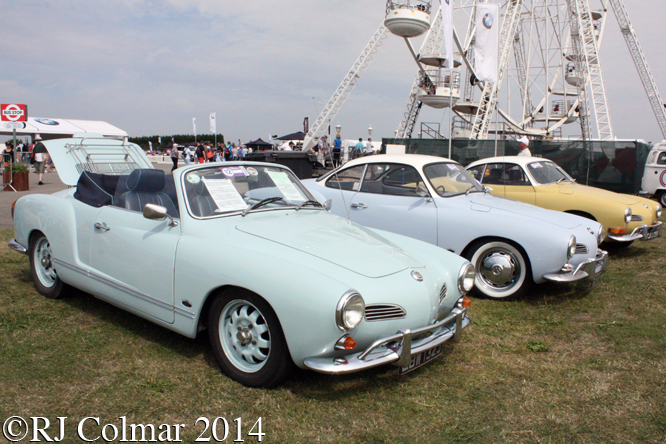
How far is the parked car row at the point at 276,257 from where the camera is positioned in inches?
111

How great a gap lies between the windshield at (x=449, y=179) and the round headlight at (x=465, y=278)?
7.49ft

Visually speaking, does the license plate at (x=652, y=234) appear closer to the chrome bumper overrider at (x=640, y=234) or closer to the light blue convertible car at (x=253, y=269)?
the chrome bumper overrider at (x=640, y=234)

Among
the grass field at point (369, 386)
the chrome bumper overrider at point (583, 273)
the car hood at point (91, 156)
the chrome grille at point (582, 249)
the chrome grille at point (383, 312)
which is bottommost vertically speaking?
the grass field at point (369, 386)

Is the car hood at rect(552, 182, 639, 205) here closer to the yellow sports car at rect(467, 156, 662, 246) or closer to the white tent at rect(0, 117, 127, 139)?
the yellow sports car at rect(467, 156, 662, 246)

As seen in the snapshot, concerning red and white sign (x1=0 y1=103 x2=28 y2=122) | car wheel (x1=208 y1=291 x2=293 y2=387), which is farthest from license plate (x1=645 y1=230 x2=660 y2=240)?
red and white sign (x1=0 y1=103 x2=28 y2=122)

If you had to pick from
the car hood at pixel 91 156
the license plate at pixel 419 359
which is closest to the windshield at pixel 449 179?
the license plate at pixel 419 359

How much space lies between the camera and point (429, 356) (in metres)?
3.16

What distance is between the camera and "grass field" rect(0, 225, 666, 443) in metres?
2.74

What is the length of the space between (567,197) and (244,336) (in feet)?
20.5

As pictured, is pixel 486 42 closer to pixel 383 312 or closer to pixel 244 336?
pixel 383 312

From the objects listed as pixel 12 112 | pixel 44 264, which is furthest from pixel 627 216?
pixel 12 112

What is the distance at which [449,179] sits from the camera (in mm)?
6195

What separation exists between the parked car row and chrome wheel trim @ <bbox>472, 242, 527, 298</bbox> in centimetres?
1

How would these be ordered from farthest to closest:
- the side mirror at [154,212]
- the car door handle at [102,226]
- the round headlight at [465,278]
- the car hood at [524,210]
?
the car hood at [524,210] → the car door handle at [102,226] → the round headlight at [465,278] → the side mirror at [154,212]
